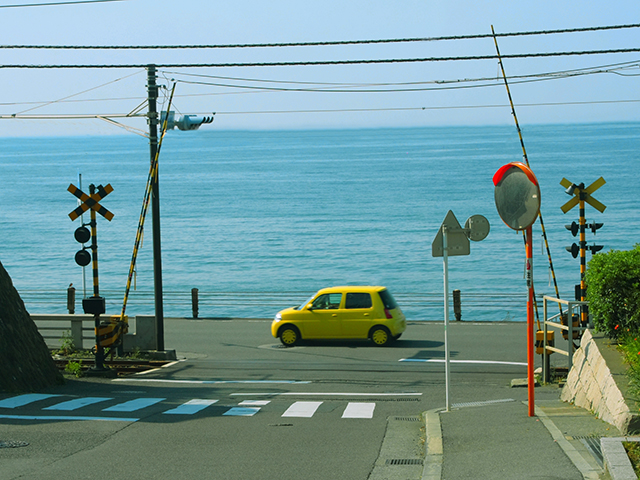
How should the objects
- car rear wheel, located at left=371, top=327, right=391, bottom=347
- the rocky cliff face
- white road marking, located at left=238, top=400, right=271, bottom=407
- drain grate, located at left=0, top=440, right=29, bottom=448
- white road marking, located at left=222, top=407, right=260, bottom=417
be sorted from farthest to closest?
car rear wheel, located at left=371, top=327, right=391, bottom=347 → the rocky cliff face → white road marking, located at left=238, top=400, right=271, bottom=407 → white road marking, located at left=222, top=407, right=260, bottom=417 → drain grate, located at left=0, top=440, right=29, bottom=448

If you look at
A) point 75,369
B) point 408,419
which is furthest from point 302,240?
point 408,419

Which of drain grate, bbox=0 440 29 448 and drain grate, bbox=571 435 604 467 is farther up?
drain grate, bbox=571 435 604 467

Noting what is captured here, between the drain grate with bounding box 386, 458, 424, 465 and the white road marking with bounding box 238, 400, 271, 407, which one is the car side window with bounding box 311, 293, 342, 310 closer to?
the white road marking with bounding box 238, 400, 271, 407

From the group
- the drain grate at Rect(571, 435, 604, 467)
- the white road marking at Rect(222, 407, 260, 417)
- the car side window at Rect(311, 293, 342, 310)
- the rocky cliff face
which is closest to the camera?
the drain grate at Rect(571, 435, 604, 467)

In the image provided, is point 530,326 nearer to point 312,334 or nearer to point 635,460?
point 635,460

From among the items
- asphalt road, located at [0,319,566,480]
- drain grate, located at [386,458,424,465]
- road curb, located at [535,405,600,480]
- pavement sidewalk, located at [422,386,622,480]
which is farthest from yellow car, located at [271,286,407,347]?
drain grate, located at [386,458,424,465]

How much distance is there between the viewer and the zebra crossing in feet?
37.1

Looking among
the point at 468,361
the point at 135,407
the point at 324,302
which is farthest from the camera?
the point at 324,302

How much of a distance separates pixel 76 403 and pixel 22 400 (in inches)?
35.6

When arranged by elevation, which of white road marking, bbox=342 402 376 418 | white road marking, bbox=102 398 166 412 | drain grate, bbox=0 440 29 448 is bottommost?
white road marking, bbox=342 402 376 418

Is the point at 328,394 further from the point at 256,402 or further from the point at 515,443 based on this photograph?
the point at 515,443

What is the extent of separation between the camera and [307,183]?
127688 millimetres

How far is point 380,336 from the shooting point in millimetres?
21641

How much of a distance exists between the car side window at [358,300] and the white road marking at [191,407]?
8.99 m
